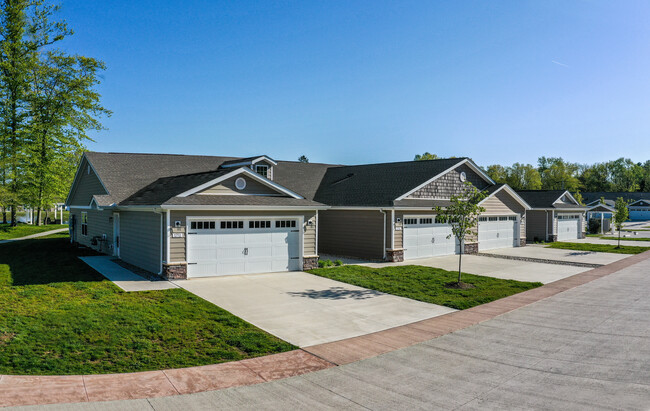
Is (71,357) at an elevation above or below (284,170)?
below

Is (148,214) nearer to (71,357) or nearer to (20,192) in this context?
(71,357)

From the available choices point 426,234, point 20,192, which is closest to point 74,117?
point 20,192

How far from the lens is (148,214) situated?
51.5 feet

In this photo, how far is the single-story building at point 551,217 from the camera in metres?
32.0

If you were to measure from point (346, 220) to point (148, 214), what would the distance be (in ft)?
31.6

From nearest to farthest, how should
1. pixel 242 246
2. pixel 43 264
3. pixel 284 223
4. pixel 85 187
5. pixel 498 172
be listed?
pixel 242 246, pixel 284 223, pixel 43 264, pixel 85 187, pixel 498 172

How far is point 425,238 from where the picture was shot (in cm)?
2161

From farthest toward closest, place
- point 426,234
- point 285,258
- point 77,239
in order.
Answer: point 77,239
point 426,234
point 285,258

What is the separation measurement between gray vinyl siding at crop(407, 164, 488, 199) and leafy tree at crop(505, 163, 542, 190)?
175 feet

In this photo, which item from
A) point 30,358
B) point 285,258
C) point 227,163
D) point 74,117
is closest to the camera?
point 30,358

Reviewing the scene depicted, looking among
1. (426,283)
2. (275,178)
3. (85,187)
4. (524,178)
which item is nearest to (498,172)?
(524,178)

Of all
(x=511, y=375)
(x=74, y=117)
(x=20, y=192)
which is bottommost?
(x=511, y=375)

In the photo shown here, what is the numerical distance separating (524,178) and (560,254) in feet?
188

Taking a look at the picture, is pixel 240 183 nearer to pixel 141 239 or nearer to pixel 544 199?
pixel 141 239
